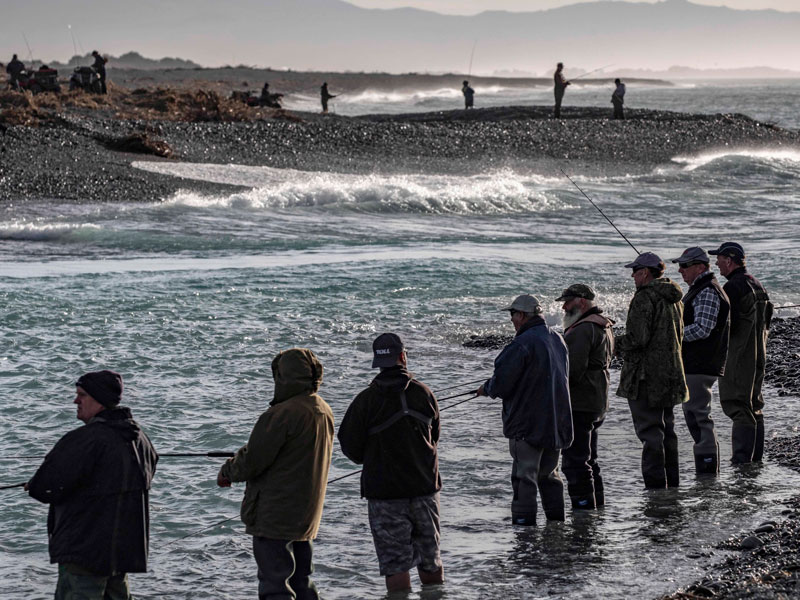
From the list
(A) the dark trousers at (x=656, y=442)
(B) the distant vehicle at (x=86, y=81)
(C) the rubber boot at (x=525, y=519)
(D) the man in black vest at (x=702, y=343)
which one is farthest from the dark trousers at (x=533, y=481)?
(B) the distant vehicle at (x=86, y=81)

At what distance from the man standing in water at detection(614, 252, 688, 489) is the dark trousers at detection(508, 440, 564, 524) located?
2.45 ft

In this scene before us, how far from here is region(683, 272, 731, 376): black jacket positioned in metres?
6.87

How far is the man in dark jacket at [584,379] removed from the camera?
6.36 meters

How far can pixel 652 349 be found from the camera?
6586 mm

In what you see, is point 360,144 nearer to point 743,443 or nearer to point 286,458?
point 743,443

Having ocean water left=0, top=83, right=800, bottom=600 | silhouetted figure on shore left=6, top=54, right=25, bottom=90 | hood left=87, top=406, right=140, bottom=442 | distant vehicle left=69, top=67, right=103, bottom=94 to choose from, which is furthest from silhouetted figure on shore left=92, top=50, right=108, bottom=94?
hood left=87, top=406, right=140, bottom=442

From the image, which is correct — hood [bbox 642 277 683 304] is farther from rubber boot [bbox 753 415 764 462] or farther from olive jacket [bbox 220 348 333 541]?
olive jacket [bbox 220 348 333 541]

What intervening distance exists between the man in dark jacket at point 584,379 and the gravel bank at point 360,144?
60.8 ft

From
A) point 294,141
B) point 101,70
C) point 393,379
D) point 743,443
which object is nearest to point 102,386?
point 393,379

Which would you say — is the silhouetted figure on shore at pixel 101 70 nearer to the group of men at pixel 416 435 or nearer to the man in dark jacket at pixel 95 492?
the group of men at pixel 416 435

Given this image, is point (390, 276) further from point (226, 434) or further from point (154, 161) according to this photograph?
point (154, 161)

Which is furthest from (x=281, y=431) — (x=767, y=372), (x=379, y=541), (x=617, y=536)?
(x=767, y=372)

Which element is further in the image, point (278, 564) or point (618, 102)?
point (618, 102)

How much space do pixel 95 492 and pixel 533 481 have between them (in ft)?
8.34
